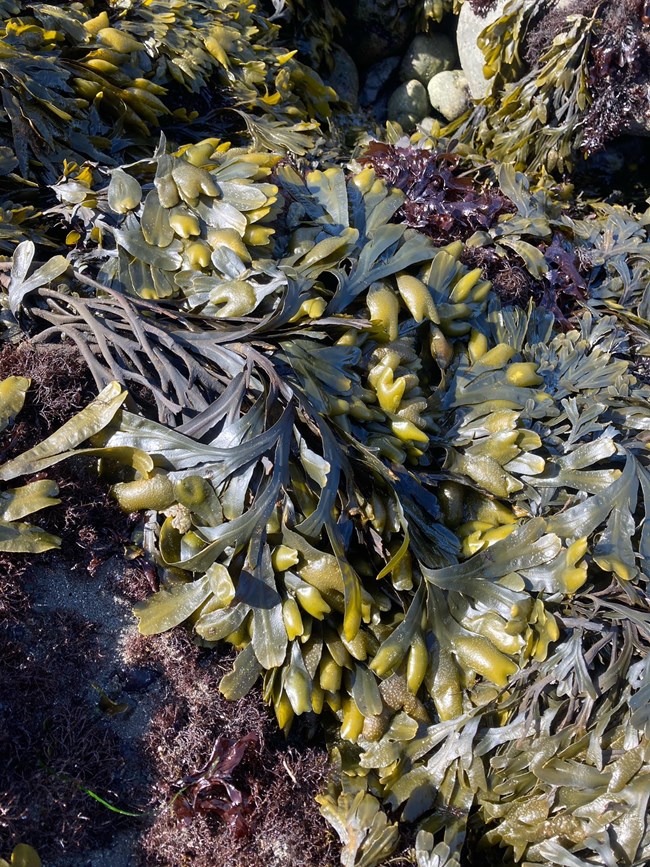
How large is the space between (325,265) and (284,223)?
24 centimetres

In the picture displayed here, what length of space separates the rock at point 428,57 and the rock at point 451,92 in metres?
0.13

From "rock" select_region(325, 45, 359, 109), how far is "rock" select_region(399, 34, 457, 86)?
38cm

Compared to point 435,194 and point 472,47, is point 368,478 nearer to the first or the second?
point 435,194

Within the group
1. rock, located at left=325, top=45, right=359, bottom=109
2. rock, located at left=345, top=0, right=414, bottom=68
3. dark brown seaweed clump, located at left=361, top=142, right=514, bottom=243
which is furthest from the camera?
rock, located at left=345, top=0, right=414, bottom=68

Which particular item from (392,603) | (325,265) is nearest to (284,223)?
(325,265)

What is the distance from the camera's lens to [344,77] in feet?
12.2

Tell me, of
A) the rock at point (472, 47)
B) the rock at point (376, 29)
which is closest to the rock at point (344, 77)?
the rock at point (376, 29)

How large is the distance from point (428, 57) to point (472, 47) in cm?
41

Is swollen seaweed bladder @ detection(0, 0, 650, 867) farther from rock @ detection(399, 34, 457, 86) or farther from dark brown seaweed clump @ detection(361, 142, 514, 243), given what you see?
rock @ detection(399, 34, 457, 86)

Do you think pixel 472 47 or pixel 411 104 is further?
pixel 411 104

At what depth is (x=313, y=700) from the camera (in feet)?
5.05

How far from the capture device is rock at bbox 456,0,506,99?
346cm

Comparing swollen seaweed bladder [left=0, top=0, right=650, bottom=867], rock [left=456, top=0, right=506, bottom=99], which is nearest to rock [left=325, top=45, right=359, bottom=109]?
rock [left=456, top=0, right=506, bottom=99]

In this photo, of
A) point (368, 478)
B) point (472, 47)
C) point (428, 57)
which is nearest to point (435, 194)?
point (368, 478)
